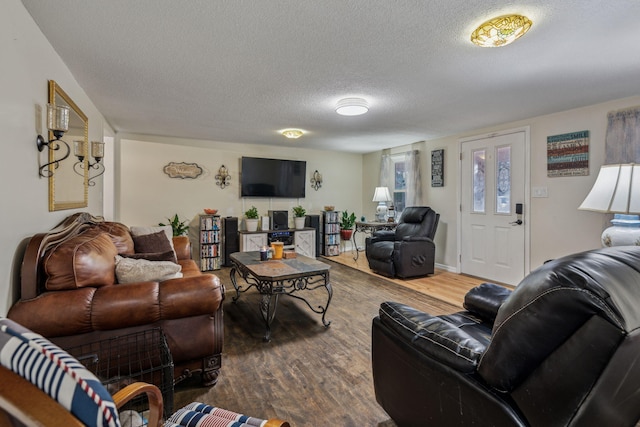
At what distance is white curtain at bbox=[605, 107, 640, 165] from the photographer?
2.99 m

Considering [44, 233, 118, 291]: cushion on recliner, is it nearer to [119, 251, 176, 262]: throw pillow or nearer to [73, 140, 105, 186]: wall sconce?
[119, 251, 176, 262]: throw pillow

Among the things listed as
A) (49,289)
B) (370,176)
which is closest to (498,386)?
(49,289)

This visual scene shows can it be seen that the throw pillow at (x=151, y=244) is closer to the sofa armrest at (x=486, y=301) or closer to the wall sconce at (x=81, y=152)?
the wall sconce at (x=81, y=152)

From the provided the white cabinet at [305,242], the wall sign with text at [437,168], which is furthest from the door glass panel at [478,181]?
the white cabinet at [305,242]

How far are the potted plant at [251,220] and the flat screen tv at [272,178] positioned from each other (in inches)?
15.0

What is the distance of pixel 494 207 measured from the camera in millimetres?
4242

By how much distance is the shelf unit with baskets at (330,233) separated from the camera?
6176 millimetres

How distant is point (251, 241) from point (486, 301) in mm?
4184

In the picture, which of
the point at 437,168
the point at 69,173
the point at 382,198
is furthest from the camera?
the point at 382,198

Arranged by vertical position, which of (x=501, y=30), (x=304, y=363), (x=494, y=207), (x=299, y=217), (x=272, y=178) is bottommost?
(x=304, y=363)

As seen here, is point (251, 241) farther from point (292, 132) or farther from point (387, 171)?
point (387, 171)

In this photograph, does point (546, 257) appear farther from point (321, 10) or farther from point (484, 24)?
point (321, 10)

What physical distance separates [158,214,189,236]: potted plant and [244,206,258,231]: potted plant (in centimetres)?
101

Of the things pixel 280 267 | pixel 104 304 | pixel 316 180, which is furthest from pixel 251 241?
pixel 104 304
